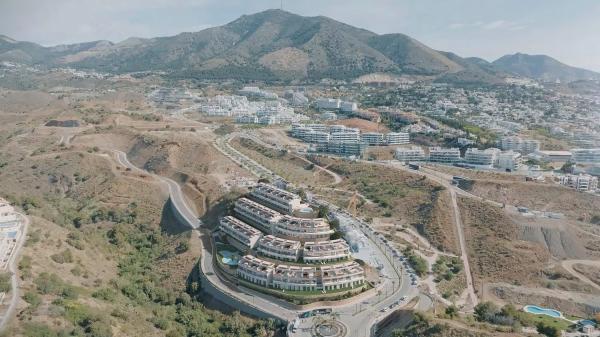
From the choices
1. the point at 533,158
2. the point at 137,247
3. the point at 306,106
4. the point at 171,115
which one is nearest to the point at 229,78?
the point at 306,106

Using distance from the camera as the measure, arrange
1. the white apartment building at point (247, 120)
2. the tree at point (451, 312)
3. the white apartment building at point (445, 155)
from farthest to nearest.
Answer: the white apartment building at point (247, 120) → the white apartment building at point (445, 155) → the tree at point (451, 312)

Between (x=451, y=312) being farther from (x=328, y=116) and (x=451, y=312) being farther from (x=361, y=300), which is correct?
(x=328, y=116)

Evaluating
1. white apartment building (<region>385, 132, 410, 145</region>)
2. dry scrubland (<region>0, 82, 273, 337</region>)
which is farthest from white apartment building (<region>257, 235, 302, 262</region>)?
white apartment building (<region>385, 132, 410, 145</region>)

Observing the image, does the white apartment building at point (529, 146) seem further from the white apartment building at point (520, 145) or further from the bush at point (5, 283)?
the bush at point (5, 283)

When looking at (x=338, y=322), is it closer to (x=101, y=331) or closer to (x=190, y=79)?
(x=101, y=331)

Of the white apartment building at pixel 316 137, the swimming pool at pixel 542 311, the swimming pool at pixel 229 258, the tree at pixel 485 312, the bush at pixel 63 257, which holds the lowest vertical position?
the swimming pool at pixel 542 311

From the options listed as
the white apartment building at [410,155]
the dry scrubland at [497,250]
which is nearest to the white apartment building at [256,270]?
the dry scrubland at [497,250]

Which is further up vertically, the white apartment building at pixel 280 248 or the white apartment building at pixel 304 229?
the white apartment building at pixel 304 229

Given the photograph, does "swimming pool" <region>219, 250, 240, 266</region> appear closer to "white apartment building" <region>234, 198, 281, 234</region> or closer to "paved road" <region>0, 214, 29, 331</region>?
"white apartment building" <region>234, 198, 281, 234</region>
